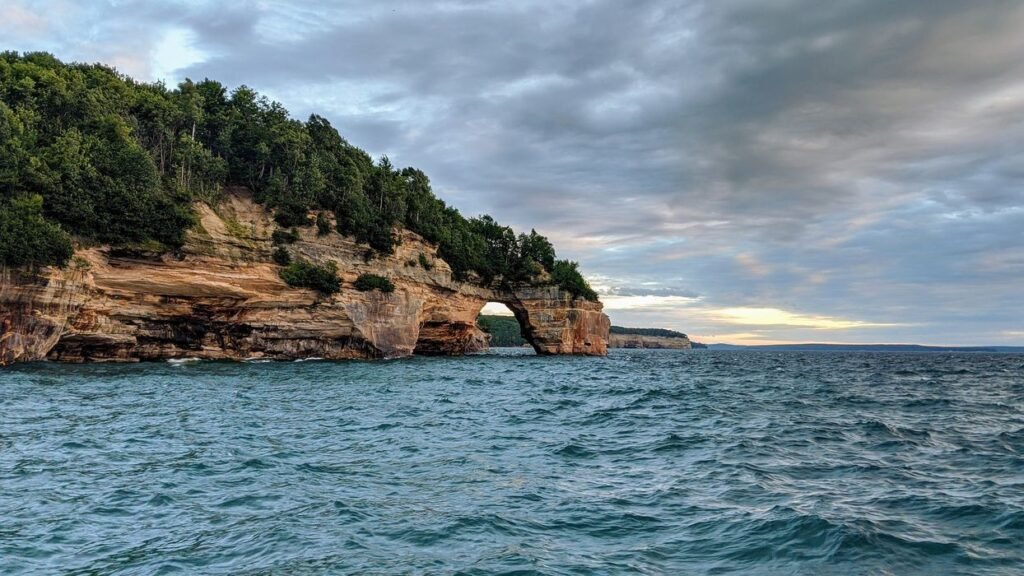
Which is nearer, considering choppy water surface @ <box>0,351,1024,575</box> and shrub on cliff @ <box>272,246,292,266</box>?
choppy water surface @ <box>0,351,1024,575</box>

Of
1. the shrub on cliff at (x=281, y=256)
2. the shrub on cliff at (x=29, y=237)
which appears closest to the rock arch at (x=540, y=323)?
the shrub on cliff at (x=281, y=256)

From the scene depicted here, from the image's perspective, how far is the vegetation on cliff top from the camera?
40.5m

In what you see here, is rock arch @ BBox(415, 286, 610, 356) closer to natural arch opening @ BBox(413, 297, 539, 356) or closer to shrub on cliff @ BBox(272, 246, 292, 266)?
natural arch opening @ BBox(413, 297, 539, 356)

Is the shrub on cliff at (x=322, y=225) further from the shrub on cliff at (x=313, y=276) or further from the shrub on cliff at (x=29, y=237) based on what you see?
the shrub on cliff at (x=29, y=237)

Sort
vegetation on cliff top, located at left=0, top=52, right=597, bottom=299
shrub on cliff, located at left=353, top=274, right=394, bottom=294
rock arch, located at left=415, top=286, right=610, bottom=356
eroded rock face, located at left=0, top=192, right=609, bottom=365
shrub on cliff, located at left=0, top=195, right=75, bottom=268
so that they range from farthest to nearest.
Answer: rock arch, located at left=415, top=286, right=610, bottom=356
shrub on cliff, located at left=353, top=274, right=394, bottom=294
vegetation on cliff top, located at left=0, top=52, right=597, bottom=299
eroded rock face, located at left=0, top=192, right=609, bottom=365
shrub on cliff, located at left=0, top=195, right=75, bottom=268

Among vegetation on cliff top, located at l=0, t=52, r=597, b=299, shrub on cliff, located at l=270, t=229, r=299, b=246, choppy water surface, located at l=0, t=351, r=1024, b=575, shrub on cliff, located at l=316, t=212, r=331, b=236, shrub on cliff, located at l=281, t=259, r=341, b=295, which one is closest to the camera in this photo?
choppy water surface, located at l=0, t=351, r=1024, b=575

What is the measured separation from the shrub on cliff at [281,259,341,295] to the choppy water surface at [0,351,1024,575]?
2849 centimetres

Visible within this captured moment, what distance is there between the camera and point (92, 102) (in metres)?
47.6

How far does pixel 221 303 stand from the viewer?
48094 mm

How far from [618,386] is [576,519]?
25301mm

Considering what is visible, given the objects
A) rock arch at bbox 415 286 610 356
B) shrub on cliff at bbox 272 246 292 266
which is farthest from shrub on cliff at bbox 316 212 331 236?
rock arch at bbox 415 286 610 356

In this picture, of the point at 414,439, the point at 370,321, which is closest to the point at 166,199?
the point at 370,321

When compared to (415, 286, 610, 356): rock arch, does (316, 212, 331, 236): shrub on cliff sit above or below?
above

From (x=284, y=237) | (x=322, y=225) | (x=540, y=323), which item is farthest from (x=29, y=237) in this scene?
(x=540, y=323)
